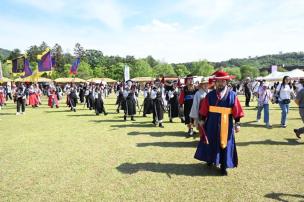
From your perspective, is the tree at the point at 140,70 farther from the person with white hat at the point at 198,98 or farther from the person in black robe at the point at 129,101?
the person with white hat at the point at 198,98

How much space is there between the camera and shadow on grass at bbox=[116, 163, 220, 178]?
21.7ft

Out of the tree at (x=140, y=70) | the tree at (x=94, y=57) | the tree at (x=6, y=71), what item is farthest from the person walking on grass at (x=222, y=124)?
the tree at (x=94, y=57)

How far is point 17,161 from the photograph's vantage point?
7.87 m

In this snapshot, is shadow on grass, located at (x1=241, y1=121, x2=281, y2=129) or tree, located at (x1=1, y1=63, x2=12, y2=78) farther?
tree, located at (x1=1, y1=63, x2=12, y2=78)

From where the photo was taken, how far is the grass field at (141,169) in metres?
5.48

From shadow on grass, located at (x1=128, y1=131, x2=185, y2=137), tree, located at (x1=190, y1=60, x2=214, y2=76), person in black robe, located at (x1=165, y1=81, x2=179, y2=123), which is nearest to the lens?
shadow on grass, located at (x1=128, y1=131, x2=185, y2=137)

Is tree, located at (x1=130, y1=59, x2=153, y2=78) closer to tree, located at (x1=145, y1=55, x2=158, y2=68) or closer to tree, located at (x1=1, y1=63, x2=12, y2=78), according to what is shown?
tree, located at (x1=1, y1=63, x2=12, y2=78)

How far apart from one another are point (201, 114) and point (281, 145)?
12.0ft

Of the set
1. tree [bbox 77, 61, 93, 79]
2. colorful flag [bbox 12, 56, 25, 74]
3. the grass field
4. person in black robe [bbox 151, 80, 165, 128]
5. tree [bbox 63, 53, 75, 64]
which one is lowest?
the grass field

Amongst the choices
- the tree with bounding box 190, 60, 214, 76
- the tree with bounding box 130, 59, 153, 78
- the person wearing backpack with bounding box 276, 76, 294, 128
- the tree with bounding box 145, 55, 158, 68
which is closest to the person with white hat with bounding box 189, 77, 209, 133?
the person wearing backpack with bounding box 276, 76, 294, 128

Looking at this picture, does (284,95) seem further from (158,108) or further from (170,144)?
(170,144)

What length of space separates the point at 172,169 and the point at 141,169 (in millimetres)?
675

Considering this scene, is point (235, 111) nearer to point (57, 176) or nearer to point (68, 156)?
point (57, 176)

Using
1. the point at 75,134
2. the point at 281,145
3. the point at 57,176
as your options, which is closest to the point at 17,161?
the point at 57,176
